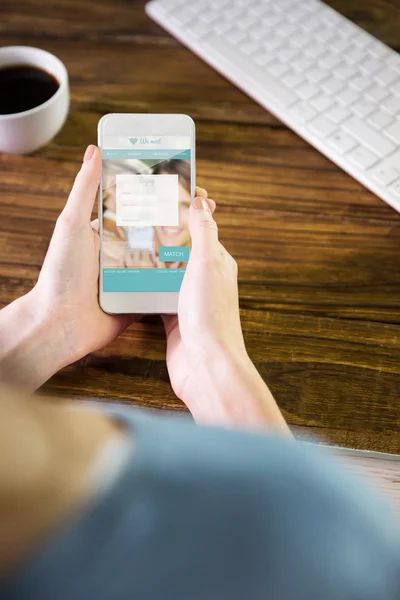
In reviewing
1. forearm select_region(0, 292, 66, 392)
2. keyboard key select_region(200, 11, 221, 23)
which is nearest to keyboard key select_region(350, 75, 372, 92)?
keyboard key select_region(200, 11, 221, 23)

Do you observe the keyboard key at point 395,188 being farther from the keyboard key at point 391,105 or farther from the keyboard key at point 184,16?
the keyboard key at point 184,16

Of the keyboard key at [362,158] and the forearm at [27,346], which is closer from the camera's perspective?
the forearm at [27,346]

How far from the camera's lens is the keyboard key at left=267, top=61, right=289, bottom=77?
0.93m

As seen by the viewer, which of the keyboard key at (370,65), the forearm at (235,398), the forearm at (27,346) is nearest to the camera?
the forearm at (235,398)

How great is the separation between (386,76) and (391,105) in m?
0.06

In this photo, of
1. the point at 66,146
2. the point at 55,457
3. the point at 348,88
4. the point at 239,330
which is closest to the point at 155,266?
the point at 239,330

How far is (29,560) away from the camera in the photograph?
286 mm

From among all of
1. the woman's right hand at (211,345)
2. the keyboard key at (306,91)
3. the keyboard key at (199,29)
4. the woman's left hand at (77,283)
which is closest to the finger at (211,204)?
the woman's right hand at (211,345)

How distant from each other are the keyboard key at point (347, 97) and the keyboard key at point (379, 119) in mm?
35

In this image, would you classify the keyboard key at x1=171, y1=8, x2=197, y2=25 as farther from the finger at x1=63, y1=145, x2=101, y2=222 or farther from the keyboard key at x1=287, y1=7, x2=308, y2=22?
the finger at x1=63, y1=145, x2=101, y2=222

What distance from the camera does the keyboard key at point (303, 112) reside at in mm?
896

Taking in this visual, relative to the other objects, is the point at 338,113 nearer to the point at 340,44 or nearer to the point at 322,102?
the point at 322,102

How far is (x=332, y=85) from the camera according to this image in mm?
917

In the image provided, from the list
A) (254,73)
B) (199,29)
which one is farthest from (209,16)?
(254,73)
